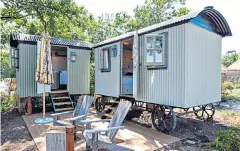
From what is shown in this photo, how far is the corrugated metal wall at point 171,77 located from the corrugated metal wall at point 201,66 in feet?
0.46

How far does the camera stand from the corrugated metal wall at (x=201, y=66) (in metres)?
4.62

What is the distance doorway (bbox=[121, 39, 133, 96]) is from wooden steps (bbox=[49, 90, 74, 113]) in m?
2.37

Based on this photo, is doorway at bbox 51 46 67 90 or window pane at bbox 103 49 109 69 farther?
doorway at bbox 51 46 67 90

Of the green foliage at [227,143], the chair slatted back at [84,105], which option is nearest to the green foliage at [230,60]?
the green foliage at [227,143]

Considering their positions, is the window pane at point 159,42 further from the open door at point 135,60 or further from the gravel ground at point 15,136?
the gravel ground at point 15,136

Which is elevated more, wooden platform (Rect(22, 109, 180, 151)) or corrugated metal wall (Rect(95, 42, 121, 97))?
corrugated metal wall (Rect(95, 42, 121, 97))

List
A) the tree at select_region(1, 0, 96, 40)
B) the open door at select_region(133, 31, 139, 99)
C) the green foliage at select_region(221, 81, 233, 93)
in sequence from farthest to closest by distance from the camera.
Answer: the green foliage at select_region(221, 81, 233, 93)
the tree at select_region(1, 0, 96, 40)
the open door at select_region(133, 31, 139, 99)

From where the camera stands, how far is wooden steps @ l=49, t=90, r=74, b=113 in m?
7.36

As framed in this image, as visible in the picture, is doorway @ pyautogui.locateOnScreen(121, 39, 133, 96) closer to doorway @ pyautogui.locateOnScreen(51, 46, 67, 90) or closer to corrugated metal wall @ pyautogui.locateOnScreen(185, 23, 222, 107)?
corrugated metal wall @ pyautogui.locateOnScreen(185, 23, 222, 107)

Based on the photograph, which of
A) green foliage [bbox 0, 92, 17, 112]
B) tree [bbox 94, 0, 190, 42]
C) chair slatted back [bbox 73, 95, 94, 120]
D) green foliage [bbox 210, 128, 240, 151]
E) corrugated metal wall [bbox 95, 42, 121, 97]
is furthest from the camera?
tree [bbox 94, 0, 190, 42]

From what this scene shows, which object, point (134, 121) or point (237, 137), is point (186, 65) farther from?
point (134, 121)

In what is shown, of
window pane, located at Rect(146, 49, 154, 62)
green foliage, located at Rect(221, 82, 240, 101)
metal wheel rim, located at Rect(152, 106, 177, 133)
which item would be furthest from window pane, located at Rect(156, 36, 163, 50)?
green foliage, located at Rect(221, 82, 240, 101)

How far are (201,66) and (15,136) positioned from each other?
17.4ft

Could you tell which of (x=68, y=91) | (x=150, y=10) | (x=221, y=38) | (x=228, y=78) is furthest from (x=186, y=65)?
(x=228, y=78)
